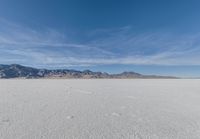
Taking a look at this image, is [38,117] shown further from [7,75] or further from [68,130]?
[7,75]

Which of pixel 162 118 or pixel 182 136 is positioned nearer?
pixel 182 136

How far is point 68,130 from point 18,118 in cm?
149

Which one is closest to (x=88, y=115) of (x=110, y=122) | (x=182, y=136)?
(x=110, y=122)

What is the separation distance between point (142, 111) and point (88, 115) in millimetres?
1548

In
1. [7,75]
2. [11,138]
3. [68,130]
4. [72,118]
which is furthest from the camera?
[7,75]

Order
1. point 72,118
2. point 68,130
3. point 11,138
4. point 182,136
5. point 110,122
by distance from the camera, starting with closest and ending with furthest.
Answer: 1. point 11,138
2. point 182,136
3. point 68,130
4. point 110,122
5. point 72,118

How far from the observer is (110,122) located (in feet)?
12.4

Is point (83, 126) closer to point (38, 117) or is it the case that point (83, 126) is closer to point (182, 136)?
point (38, 117)

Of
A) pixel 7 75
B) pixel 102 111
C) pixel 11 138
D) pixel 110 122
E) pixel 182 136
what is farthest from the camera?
pixel 7 75

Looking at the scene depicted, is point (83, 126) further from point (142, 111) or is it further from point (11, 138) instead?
point (142, 111)

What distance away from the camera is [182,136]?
2990 mm

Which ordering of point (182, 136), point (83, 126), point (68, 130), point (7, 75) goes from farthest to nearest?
point (7, 75) < point (83, 126) < point (68, 130) < point (182, 136)

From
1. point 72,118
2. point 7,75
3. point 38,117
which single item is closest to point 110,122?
point 72,118

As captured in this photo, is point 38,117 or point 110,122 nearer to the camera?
point 110,122
